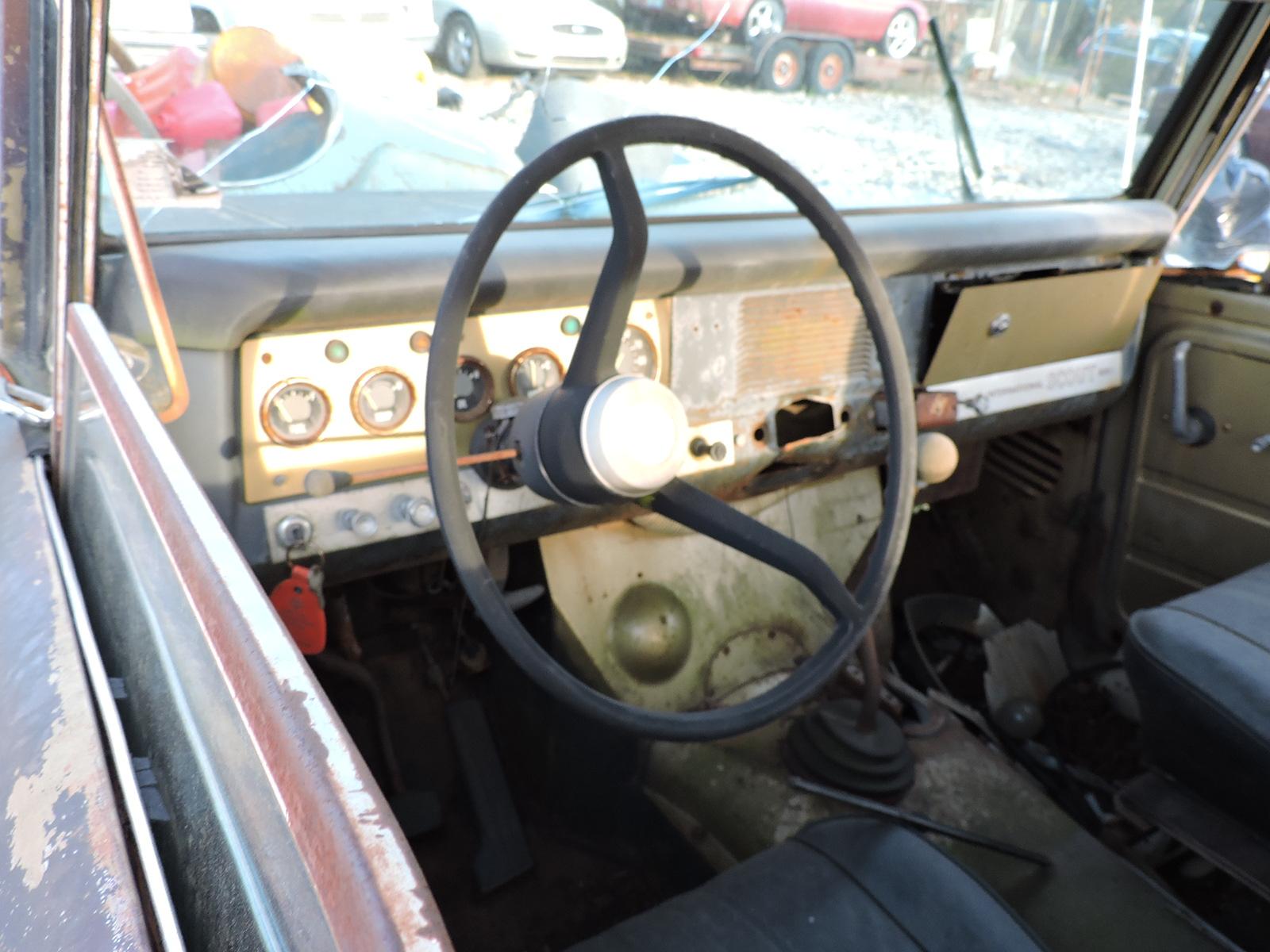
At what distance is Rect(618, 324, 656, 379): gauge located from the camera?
5.60 ft

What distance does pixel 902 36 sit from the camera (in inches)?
80.3

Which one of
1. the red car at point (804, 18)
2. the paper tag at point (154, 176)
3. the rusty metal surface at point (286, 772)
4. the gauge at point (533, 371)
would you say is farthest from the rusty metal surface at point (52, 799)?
the red car at point (804, 18)

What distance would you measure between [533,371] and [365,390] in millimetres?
261

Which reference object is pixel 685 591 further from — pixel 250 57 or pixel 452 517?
pixel 250 57

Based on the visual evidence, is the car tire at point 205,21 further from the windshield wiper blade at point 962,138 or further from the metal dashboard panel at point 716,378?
the windshield wiper blade at point 962,138

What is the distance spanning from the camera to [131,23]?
1.36m

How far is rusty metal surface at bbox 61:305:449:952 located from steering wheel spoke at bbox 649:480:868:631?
777 millimetres

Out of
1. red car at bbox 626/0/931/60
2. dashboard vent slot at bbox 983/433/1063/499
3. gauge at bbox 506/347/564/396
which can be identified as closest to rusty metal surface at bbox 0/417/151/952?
gauge at bbox 506/347/564/396

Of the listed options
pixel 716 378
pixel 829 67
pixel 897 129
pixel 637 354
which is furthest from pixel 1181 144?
pixel 637 354

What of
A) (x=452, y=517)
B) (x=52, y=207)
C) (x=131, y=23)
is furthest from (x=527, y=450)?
(x=131, y=23)

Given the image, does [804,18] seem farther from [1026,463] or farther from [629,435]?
[1026,463]

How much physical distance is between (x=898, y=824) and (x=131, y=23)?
1.44 meters

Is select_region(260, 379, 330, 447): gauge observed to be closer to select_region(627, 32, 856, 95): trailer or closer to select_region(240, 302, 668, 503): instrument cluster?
select_region(240, 302, 668, 503): instrument cluster

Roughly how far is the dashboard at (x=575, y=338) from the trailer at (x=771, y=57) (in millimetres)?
258
